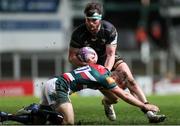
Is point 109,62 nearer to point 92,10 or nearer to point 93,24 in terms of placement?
point 93,24

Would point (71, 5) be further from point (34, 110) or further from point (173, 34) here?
point (34, 110)

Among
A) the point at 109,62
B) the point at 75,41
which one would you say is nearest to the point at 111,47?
the point at 109,62

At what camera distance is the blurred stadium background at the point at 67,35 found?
151ft

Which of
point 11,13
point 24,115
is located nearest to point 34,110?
point 24,115

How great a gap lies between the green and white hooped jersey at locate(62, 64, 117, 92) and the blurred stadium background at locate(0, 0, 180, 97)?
3244 cm

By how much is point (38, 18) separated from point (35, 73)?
3.13m

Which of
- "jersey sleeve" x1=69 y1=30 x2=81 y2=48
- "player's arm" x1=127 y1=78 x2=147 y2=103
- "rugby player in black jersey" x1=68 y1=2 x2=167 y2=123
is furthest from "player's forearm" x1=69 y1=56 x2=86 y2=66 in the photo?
"player's arm" x1=127 y1=78 x2=147 y2=103

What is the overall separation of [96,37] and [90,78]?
151 cm

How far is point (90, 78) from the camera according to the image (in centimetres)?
1187

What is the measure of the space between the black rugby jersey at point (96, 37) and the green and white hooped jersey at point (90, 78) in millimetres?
1339

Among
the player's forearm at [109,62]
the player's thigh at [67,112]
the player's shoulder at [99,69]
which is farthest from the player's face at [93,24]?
the player's thigh at [67,112]

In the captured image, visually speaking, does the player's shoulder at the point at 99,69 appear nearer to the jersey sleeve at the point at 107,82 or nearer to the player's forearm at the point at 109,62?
the jersey sleeve at the point at 107,82

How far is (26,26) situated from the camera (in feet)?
152

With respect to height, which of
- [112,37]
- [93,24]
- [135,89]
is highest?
[93,24]
